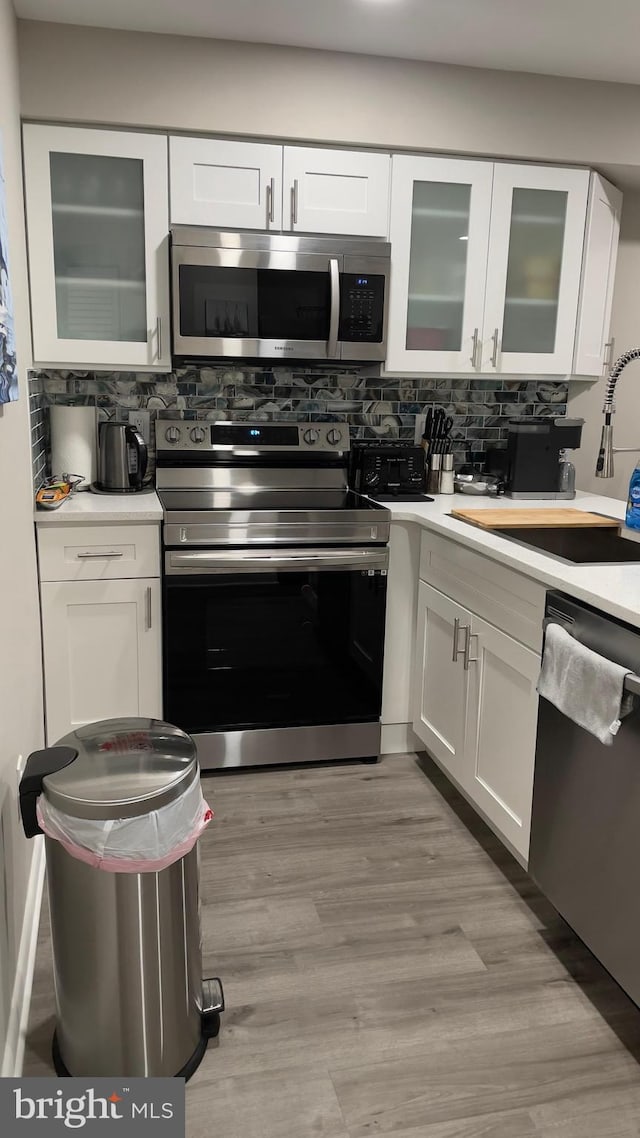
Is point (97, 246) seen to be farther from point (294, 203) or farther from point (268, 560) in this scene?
point (268, 560)

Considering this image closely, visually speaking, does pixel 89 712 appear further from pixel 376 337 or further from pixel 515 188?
pixel 515 188

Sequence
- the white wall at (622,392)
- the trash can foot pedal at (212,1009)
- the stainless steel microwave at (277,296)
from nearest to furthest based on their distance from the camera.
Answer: the trash can foot pedal at (212,1009) → the stainless steel microwave at (277,296) → the white wall at (622,392)

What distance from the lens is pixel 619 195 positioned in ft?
10.5

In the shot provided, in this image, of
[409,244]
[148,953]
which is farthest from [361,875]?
[409,244]

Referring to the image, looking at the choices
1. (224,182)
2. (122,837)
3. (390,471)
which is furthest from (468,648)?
(224,182)

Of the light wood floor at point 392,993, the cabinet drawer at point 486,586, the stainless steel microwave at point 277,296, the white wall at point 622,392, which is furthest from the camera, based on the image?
the white wall at point 622,392

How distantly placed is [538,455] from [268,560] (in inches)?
47.0

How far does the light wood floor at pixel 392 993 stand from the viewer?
1.57 m

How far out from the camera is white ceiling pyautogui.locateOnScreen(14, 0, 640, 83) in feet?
7.92

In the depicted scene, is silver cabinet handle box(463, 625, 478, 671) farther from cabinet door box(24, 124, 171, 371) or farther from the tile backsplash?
cabinet door box(24, 124, 171, 371)

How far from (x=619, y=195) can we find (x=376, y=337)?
3.85 feet

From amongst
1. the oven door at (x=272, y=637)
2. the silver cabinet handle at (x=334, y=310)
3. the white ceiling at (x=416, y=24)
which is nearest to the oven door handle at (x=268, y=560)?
the oven door at (x=272, y=637)

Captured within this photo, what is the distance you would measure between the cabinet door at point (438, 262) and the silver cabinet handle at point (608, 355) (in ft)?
1.92

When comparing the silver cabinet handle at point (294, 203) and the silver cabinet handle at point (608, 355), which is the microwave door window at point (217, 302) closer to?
the silver cabinet handle at point (294, 203)
